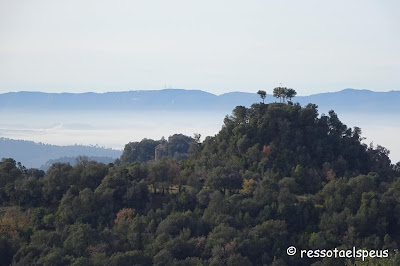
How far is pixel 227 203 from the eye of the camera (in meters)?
31.3

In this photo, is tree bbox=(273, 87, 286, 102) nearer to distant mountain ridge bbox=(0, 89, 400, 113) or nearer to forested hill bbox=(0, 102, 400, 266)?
forested hill bbox=(0, 102, 400, 266)

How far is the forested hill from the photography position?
28.0m

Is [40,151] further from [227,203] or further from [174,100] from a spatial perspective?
[227,203]

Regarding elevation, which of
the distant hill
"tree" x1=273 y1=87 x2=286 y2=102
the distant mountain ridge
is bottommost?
the distant hill

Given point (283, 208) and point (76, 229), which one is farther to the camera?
point (283, 208)

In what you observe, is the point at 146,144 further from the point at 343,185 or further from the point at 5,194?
the point at 343,185

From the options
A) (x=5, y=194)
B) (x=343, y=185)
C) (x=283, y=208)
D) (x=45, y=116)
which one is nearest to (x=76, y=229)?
(x=5, y=194)

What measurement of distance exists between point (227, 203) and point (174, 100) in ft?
433

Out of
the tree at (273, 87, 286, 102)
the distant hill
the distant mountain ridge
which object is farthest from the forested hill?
the distant hill

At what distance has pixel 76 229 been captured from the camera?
2900cm

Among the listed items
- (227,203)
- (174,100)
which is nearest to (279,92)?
(227,203)

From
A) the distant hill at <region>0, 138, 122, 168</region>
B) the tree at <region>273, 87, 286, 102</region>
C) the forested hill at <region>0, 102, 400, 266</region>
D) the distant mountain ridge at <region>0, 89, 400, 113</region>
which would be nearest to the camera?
the forested hill at <region>0, 102, 400, 266</region>

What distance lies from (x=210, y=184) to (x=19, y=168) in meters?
12.3

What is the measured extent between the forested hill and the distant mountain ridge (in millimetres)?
66412
